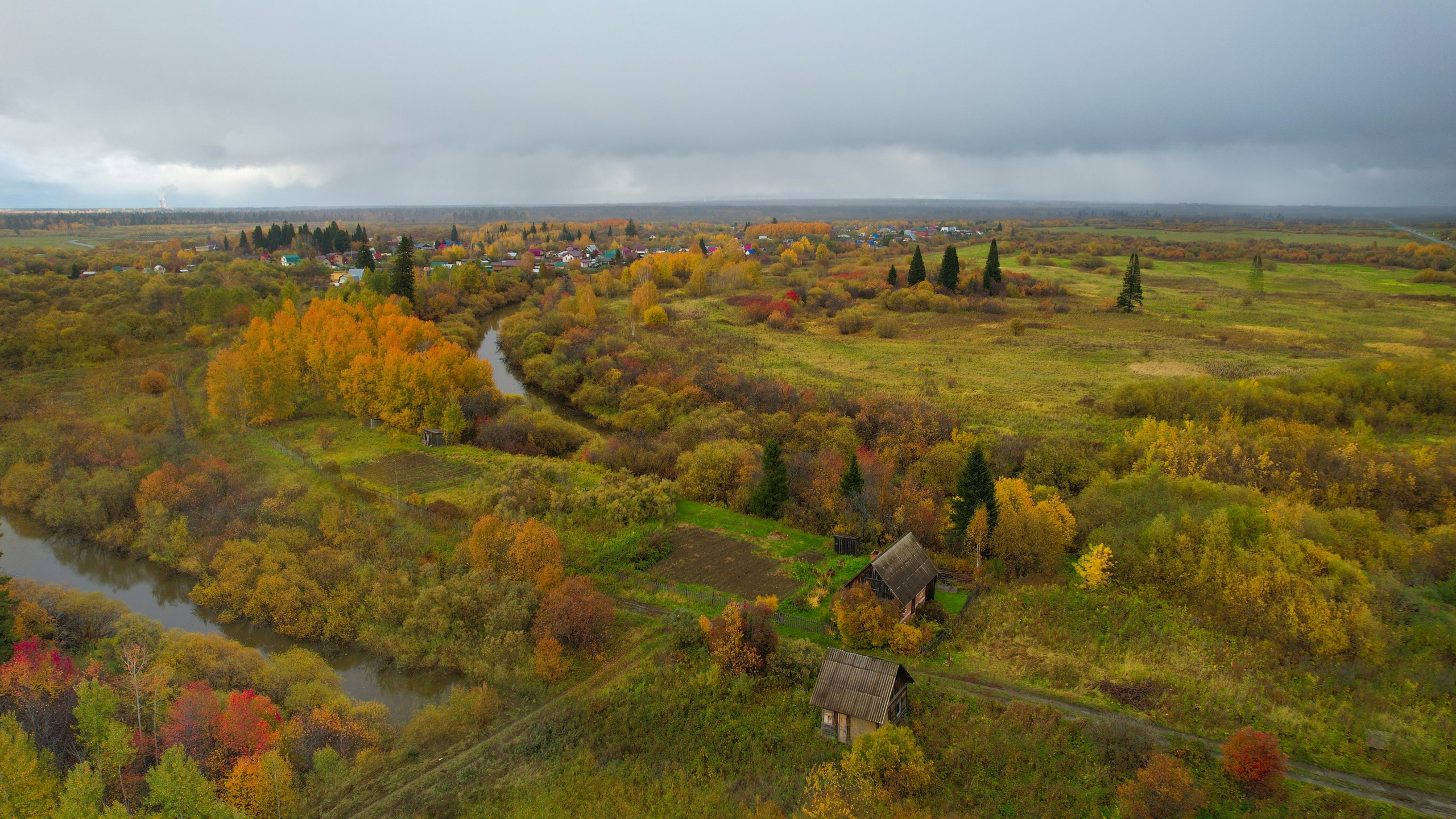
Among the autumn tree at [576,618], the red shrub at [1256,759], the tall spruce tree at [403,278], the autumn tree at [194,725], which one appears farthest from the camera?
the tall spruce tree at [403,278]

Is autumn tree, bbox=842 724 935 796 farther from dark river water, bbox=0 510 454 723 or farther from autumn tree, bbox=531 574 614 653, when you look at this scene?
dark river water, bbox=0 510 454 723

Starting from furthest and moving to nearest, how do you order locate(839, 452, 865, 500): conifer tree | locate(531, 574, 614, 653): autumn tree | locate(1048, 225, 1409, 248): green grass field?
locate(1048, 225, 1409, 248): green grass field < locate(839, 452, 865, 500): conifer tree < locate(531, 574, 614, 653): autumn tree

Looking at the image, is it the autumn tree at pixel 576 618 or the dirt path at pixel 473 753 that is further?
the autumn tree at pixel 576 618

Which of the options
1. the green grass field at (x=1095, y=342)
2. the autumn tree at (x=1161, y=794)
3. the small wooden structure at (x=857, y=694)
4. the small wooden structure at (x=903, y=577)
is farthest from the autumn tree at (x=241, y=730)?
the green grass field at (x=1095, y=342)

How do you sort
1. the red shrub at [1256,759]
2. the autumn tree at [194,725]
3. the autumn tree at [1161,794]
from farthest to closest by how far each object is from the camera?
the autumn tree at [194,725] < the red shrub at [1256,759] < the autumn tree at [1161,794]

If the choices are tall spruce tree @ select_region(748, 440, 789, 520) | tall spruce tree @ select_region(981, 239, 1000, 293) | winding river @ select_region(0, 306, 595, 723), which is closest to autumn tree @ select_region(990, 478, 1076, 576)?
tall spruce tree @ select_region(748, 440, 789, 520)

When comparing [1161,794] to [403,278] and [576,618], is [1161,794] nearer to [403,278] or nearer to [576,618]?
[576,618]

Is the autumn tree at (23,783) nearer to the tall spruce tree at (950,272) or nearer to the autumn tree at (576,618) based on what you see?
the autumn tree at (576,618)

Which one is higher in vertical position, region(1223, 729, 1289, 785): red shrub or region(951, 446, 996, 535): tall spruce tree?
A: region(951, 446, 996, 535): tall spruce tree
